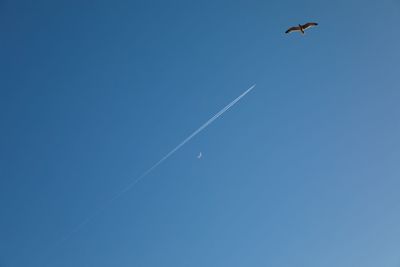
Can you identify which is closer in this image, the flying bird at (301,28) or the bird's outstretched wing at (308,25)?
the bird's outstretched wing at (308,25)

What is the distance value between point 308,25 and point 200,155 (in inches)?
661

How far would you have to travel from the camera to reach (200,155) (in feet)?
132

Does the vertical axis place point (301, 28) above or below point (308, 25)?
above

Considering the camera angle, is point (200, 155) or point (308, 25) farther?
point (200, 155)

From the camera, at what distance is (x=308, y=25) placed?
117 ft

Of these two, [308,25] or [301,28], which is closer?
[308,25]

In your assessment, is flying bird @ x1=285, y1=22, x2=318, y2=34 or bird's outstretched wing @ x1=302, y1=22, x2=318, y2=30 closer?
bird's outstretched wing @ x1=302, y1=22, x2=318, y2=30
